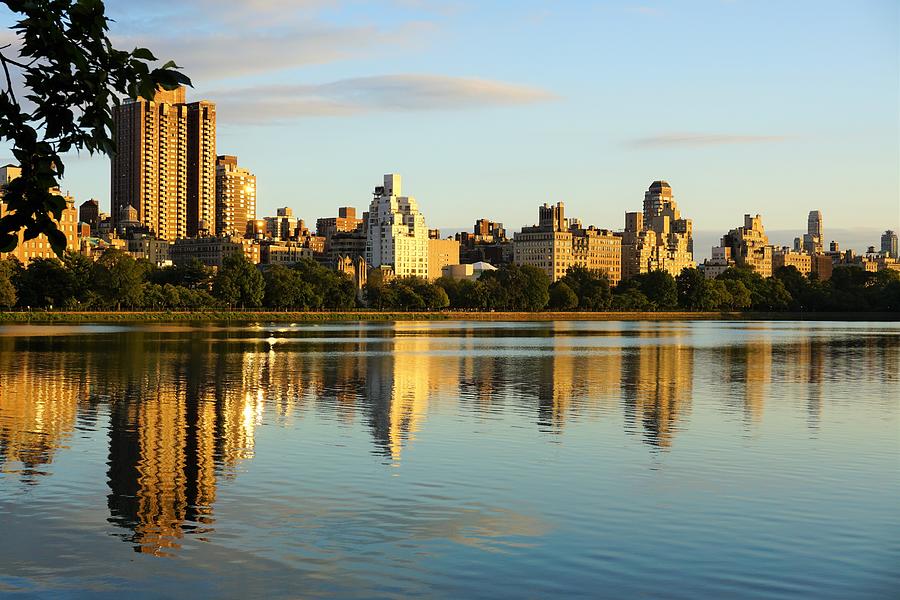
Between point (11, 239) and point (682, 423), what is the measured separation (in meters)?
33.4

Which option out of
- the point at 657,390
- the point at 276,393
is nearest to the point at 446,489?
the point at 276,393

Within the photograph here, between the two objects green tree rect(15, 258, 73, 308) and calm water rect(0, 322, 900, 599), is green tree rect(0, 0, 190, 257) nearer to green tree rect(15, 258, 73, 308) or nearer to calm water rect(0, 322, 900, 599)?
calm water rect(0, 322, 900, 599)

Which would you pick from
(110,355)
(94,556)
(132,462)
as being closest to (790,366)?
(110,355)

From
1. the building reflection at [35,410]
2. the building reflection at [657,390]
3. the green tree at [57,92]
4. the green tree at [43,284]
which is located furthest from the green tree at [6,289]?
the green tree at [57,92]

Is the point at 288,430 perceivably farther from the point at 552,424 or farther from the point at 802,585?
the point at 802,585

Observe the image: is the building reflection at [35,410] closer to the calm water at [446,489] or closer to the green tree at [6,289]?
the calm water at [446,489]

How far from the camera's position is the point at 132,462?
29.6 m

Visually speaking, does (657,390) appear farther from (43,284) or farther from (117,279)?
(117,279)

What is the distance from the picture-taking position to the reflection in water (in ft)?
92.8

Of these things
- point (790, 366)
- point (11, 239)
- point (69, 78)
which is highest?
point (69, 78)

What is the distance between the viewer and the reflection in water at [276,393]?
2828 centimetres

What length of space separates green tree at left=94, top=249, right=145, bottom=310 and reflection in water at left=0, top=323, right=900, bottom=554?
82.4 meters

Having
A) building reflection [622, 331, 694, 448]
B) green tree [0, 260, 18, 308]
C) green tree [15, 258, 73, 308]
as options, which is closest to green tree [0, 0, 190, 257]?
building reflection [622, 331, 694, 448]

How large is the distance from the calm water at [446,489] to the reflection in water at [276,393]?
0.19 meters
